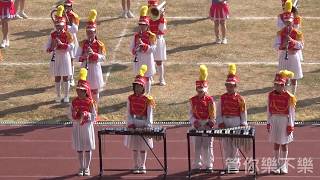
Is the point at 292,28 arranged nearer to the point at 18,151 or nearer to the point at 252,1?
the point at 18,151

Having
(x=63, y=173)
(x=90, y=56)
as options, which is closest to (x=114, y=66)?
(x=90, y=56)

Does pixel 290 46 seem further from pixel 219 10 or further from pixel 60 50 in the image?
pixel 60 50

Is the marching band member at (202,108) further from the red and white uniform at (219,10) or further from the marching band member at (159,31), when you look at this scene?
the red and white uniform at (219,10)

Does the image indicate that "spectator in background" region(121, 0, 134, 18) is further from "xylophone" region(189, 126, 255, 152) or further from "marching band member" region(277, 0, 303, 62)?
"xylophone" region(189, 126, 255, 152)

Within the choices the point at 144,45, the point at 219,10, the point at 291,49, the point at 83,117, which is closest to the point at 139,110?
the point at 83,117

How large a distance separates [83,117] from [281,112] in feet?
11.5

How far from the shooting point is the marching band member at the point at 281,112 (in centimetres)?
1538

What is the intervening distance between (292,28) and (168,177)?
5.16 m

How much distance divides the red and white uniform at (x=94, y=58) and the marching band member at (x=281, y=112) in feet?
15.8

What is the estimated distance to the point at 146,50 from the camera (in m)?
19.5

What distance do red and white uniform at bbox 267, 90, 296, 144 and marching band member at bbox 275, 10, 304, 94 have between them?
3.84 m

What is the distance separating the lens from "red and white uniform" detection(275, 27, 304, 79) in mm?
19188

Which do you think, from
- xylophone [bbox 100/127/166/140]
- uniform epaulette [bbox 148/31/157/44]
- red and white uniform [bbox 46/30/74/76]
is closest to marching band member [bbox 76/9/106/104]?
red and white uniform [bbox 46/30/74/76]

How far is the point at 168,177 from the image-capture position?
15914 mm
